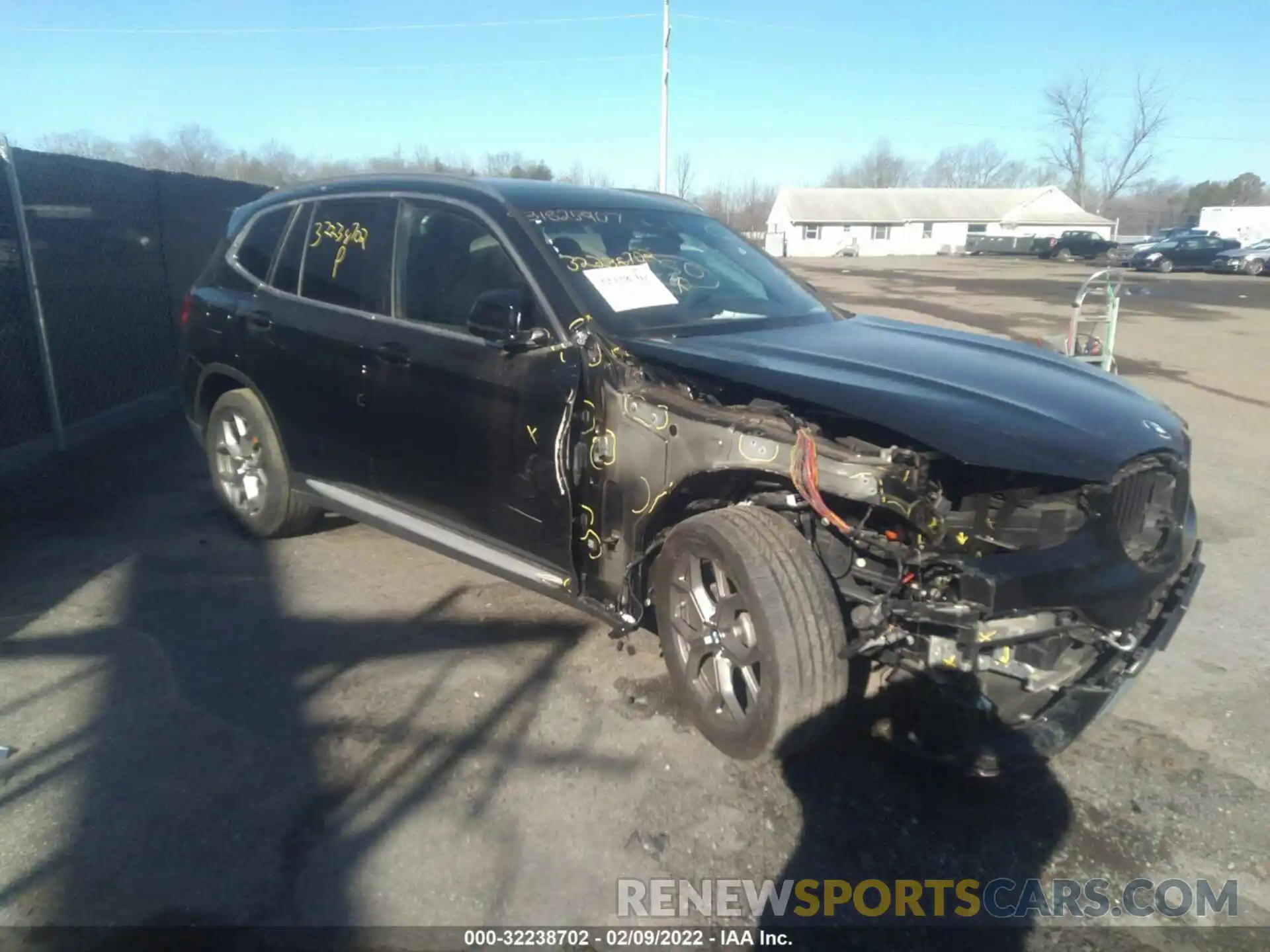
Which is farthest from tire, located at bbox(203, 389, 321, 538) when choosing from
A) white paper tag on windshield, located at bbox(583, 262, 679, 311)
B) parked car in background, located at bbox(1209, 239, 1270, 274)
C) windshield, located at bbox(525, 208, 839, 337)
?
parked car in background, located at bbox(1209, 239, 1270, 274)

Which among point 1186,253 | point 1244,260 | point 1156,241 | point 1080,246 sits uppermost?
point 1156,241

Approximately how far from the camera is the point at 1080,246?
47219mm

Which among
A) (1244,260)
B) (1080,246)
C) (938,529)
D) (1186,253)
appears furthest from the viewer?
(1080,246)

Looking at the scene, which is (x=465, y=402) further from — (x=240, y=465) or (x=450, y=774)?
(x=240, y=465)

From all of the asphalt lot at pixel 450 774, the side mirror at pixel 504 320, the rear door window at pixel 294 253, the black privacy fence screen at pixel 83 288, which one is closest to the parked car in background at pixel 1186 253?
the black privacy fence screen at pixel 83 288

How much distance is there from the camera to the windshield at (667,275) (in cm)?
367

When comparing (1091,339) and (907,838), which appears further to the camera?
(1091,339)

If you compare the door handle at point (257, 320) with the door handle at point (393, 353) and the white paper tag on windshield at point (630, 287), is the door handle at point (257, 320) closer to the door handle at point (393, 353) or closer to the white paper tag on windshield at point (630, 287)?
the door handle at point (393, 353)

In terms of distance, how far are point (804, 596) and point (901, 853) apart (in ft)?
2.62

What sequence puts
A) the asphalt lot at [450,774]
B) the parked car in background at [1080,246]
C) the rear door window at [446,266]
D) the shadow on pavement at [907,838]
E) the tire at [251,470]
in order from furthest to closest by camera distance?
the parked car in background at [1080,246], the tire at [251,470], the rear door window at [446,266], the asphalt lot at [450,774], the shadow on pavement at [907,838]

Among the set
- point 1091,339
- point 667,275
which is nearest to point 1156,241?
point 1091,339

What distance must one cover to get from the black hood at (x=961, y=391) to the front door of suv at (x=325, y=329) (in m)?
1.53

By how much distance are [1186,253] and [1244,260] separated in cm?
234

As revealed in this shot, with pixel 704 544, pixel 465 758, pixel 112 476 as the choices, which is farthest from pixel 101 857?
pixel 112 476
